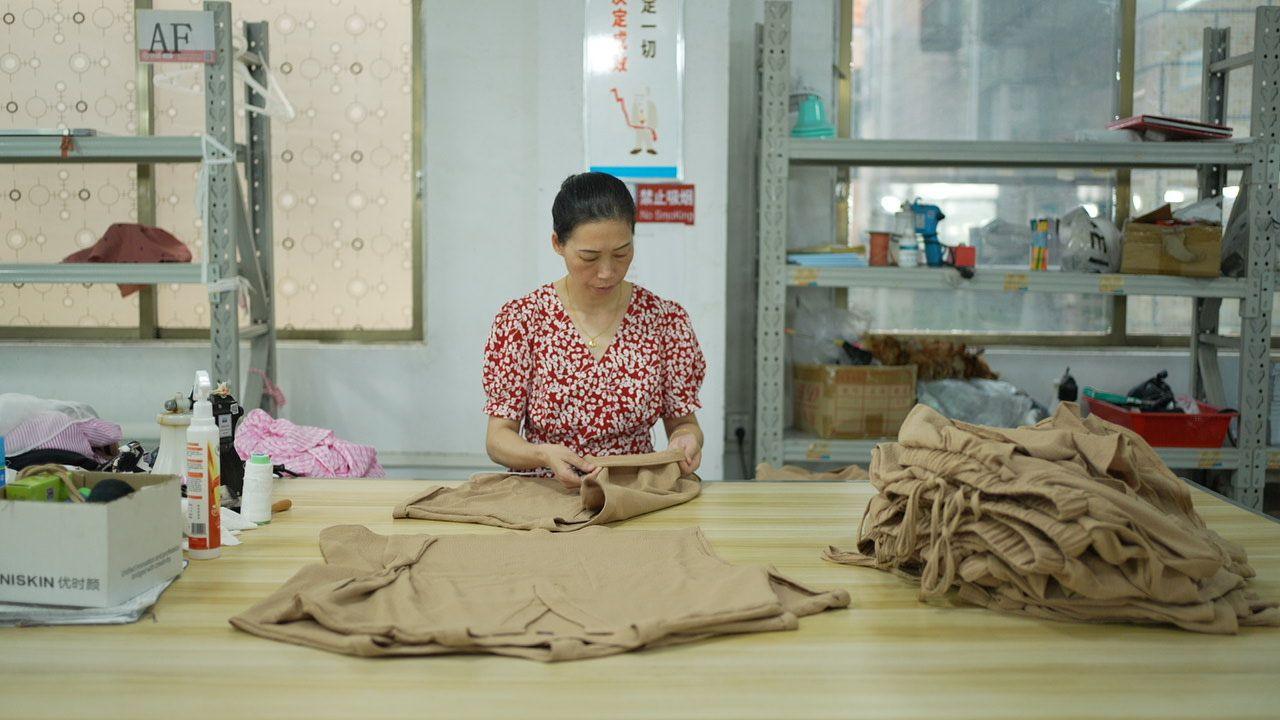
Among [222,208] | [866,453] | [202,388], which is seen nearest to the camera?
[202,388]

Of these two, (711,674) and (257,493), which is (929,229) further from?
(711,674)

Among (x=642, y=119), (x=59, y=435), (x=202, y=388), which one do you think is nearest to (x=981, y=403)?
(x=642, y=119)

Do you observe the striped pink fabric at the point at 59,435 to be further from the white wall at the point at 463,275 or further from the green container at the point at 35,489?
the white wall at the point at 463,275

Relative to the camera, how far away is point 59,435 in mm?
2328

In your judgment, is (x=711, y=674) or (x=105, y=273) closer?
(x=711, y=674)

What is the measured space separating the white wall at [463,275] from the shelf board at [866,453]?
0.34 meters

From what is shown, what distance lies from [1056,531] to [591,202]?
1.27 m

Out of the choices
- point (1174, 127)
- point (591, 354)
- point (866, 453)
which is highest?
point (1174, 127)

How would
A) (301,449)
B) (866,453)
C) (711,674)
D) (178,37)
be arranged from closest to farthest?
(711,674), (301,449), (178,37), (866,453)

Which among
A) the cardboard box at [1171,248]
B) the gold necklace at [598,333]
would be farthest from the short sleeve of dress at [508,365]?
the cardboard box at [1171,248]

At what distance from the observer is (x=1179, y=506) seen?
1.36 meters

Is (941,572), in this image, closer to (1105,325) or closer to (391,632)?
(391,632)

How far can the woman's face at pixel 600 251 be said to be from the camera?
2111 mm

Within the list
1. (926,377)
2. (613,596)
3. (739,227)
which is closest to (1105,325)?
(926,377)
